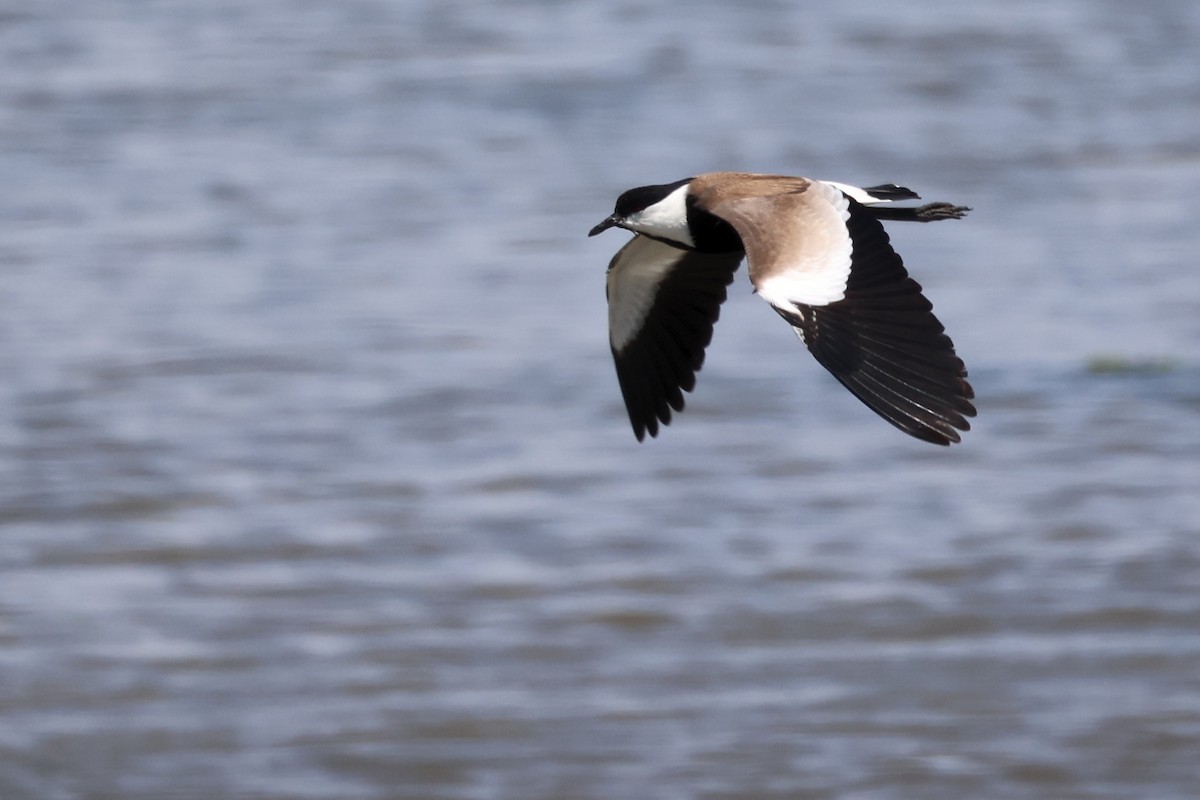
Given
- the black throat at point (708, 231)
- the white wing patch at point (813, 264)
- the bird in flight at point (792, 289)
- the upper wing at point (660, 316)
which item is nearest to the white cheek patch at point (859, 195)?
the bird in flight at point (792, 289)

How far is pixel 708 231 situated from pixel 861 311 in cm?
65

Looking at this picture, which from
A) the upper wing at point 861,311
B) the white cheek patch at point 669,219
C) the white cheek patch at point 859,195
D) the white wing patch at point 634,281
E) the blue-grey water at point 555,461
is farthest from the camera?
the blue-grey water at point 555,461

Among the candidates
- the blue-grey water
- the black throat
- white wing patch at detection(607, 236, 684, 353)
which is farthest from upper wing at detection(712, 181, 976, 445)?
the blue-grey water

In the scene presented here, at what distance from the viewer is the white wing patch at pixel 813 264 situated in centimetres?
480

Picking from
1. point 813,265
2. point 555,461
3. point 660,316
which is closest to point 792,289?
point 813,265

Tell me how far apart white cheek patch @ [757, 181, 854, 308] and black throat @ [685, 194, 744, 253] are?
303mm

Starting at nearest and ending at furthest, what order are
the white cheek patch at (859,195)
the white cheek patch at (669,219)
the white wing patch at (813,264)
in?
the white wing patch at (813,264)
the white cheek patch at (859,195)
the white cheek patch at (669,219)

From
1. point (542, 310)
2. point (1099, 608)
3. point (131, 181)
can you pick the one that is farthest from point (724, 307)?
point (131, 181)

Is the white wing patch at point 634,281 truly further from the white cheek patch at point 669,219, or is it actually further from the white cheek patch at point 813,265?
the white cheek patch at point 813,265

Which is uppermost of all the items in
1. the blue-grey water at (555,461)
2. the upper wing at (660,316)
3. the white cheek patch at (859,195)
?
the white cheek patch at (859,195)

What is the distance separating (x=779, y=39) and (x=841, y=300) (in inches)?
449

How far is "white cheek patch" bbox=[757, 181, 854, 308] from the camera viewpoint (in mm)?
4797

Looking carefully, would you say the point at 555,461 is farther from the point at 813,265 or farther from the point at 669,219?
the point at 813,265

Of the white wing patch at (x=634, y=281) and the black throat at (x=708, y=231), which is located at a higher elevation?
the black throat at (x=708, y=231)
